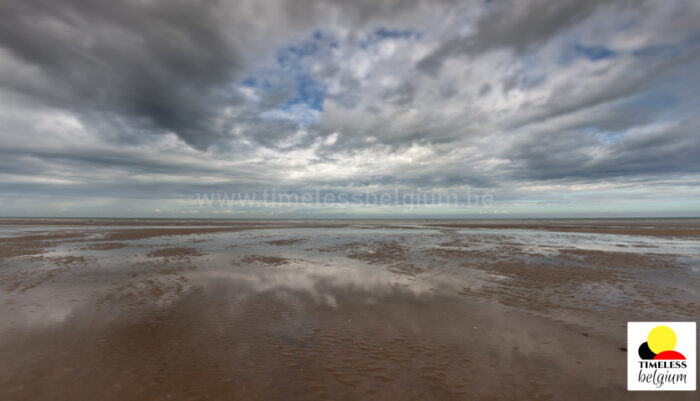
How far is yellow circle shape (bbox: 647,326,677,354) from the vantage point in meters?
5.99

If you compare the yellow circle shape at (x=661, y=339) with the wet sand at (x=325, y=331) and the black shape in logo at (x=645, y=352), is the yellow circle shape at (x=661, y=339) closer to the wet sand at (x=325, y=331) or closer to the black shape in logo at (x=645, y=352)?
the black shape in logo at (x=645, y=352)

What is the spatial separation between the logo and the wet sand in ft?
0.77

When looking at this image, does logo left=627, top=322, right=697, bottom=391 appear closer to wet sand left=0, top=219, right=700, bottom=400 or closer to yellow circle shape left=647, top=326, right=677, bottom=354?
yellow circle shape left=647, top=326, right=677, bottom=354

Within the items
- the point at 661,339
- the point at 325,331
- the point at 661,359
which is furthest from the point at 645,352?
the point at 325,331

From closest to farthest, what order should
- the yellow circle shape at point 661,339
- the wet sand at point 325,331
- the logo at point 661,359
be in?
the wet sand at point 325,331
the logo at point 661,359
the yellow circle shape at point 661,339

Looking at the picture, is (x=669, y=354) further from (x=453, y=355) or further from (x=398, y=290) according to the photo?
(x=398, y=290)

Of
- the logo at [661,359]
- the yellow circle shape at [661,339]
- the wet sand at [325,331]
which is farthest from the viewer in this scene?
the yellow circle shape at [661,339]

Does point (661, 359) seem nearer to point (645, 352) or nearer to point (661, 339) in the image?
point (645, 352)

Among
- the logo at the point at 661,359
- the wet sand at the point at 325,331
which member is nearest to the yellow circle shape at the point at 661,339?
the logo at the point at 661,359

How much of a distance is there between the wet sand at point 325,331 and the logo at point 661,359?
0.23 metres

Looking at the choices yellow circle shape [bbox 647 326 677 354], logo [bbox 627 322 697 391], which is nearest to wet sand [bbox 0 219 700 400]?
logo [bbox 627 322 697 391]

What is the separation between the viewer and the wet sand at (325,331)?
495 centimetres

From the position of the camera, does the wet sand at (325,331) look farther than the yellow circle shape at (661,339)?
No

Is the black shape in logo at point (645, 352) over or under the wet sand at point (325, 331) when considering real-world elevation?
over
